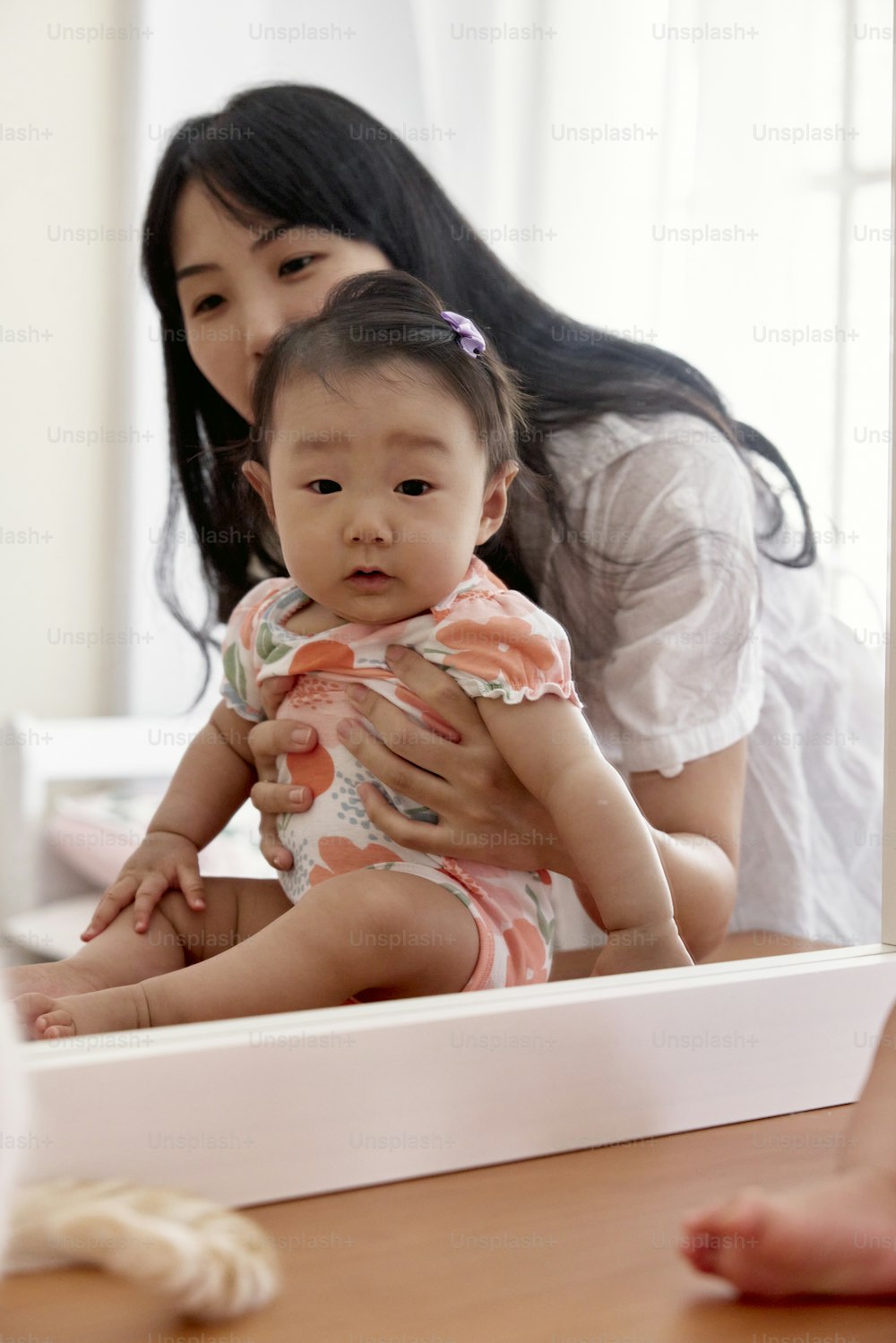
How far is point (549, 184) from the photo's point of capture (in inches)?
58.7

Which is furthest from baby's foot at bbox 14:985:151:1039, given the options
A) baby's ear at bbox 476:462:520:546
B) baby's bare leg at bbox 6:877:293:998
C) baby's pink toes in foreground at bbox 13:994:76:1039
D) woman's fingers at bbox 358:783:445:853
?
baby's ear at bbox 476:462:520:546

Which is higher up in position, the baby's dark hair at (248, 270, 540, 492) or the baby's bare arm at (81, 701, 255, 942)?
the baby's dark hair at (248, 270, 540, 492)

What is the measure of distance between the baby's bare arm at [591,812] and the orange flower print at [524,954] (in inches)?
3.4

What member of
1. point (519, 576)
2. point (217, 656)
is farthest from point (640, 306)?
point (217, 656)

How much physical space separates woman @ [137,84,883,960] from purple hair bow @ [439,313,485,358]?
12 cm

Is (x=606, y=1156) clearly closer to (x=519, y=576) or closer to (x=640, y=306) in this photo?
(x=519, y=576)

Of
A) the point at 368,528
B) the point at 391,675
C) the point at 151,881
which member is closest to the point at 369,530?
the point at 368,528

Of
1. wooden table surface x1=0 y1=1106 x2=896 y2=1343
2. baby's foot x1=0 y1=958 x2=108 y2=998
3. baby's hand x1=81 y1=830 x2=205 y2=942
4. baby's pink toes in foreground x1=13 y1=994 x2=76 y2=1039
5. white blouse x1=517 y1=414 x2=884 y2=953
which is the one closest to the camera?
wooden table surface x1=0 y1=1106 x2=896 y2=1343

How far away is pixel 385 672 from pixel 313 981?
0.80ft

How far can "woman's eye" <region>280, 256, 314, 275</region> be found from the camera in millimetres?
1075

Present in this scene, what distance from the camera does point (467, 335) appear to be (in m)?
0.94

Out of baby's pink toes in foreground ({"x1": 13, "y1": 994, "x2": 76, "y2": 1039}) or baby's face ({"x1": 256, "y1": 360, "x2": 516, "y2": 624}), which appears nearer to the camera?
baby's pink toes in foreground ({"x1": 13, "y1": 994, "x2": 76, "y2": 1039})

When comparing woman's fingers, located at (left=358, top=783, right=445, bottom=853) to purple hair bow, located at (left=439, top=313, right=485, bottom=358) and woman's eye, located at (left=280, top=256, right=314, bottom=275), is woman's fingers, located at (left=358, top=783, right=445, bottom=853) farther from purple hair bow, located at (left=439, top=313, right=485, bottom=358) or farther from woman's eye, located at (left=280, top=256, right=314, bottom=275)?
woman's eye, located at (left=280, top=256, right=314, bottom=275)

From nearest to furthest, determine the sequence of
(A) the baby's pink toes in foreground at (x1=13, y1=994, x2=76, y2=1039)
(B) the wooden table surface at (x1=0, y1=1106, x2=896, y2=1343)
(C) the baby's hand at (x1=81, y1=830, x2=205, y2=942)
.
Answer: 1. (B) the wooden table surface at (x1=0, y1=1106, x2=896, y2=1343)
2. (A) the baby's pink toes in foreground at (x1=13, y1=994, x2=76, y2=1039)
3. (C) the baby's hand at (x1=81, y1=830, x2=205, y2=942)
